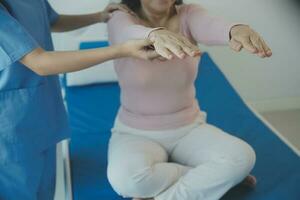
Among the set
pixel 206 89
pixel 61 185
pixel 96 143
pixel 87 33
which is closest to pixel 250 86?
pixel 206 89

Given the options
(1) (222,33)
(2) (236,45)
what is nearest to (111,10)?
(1) (222,33)

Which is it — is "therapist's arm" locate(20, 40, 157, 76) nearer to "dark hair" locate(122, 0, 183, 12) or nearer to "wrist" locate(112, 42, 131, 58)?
"wrist" locate(112, 42, 131, 58)

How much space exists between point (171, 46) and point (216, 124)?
45.0 inches

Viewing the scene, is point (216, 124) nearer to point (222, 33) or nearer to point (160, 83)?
point (160, 83)

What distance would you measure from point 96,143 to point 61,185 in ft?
0.82

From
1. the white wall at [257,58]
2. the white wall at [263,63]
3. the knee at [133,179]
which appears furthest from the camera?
the white wall at [263,63]

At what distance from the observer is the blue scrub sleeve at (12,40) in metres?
0.97

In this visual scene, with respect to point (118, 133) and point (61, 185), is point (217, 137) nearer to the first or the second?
point (118, 133)

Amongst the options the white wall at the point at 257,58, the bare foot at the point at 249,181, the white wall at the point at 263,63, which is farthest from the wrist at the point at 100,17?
the white wall at the point at 263,63

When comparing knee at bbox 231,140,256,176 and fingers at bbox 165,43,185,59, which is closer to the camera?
fingers at bbox 165,43,185,59

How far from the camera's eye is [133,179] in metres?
1.34

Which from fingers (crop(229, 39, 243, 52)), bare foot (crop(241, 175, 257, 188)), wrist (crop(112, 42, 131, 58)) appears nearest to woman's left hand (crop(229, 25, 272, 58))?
fingers (crop(229, 39, 243, 52))

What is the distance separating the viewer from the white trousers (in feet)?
4.44

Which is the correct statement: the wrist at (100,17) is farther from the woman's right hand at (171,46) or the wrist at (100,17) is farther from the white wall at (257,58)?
the white wall at (257,58)
